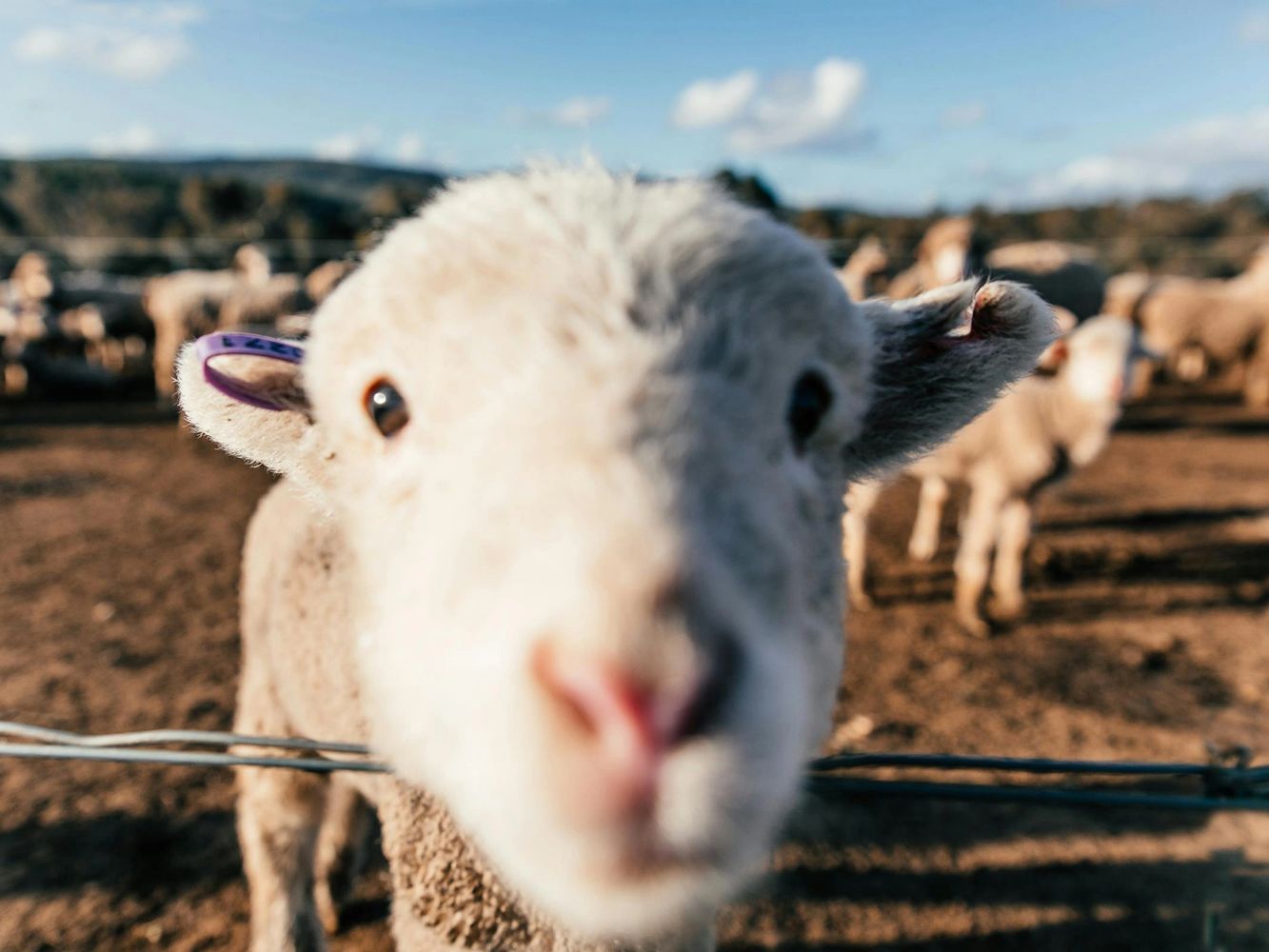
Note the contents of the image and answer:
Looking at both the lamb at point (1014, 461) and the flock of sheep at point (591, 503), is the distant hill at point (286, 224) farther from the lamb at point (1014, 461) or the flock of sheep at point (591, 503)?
the flock of sheep at point (591, 503)

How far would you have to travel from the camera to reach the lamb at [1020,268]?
1080cm

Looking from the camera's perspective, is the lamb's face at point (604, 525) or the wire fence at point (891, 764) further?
the wire fence at point (891, 764)

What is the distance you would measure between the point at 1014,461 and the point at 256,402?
5907mm

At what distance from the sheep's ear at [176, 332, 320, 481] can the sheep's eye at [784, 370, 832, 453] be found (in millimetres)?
1009

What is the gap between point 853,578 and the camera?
6551 mm

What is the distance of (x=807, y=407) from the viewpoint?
4.30 ft

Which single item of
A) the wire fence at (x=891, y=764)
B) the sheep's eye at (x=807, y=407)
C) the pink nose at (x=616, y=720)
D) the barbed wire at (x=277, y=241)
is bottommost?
the wire fence at (x=891, y=764)

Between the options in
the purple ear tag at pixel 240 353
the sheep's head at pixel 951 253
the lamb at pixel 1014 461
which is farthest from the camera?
the sheep's head at pixel 951 253

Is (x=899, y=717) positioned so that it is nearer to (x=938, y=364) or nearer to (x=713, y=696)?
(x=938, y=364)

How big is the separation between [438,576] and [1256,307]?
1812cm

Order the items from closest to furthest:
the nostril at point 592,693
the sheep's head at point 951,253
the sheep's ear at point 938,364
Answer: the nostril at point 592,693, the sheep's ear at point 938,364, the sheep's head at point 951,253

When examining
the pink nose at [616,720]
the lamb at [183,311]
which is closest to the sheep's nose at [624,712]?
the pink nose at [616,720]

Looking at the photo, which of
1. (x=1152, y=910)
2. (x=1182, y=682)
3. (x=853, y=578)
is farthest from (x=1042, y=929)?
(x=853, y=578)

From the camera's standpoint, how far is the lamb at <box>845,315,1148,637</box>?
6039mm
